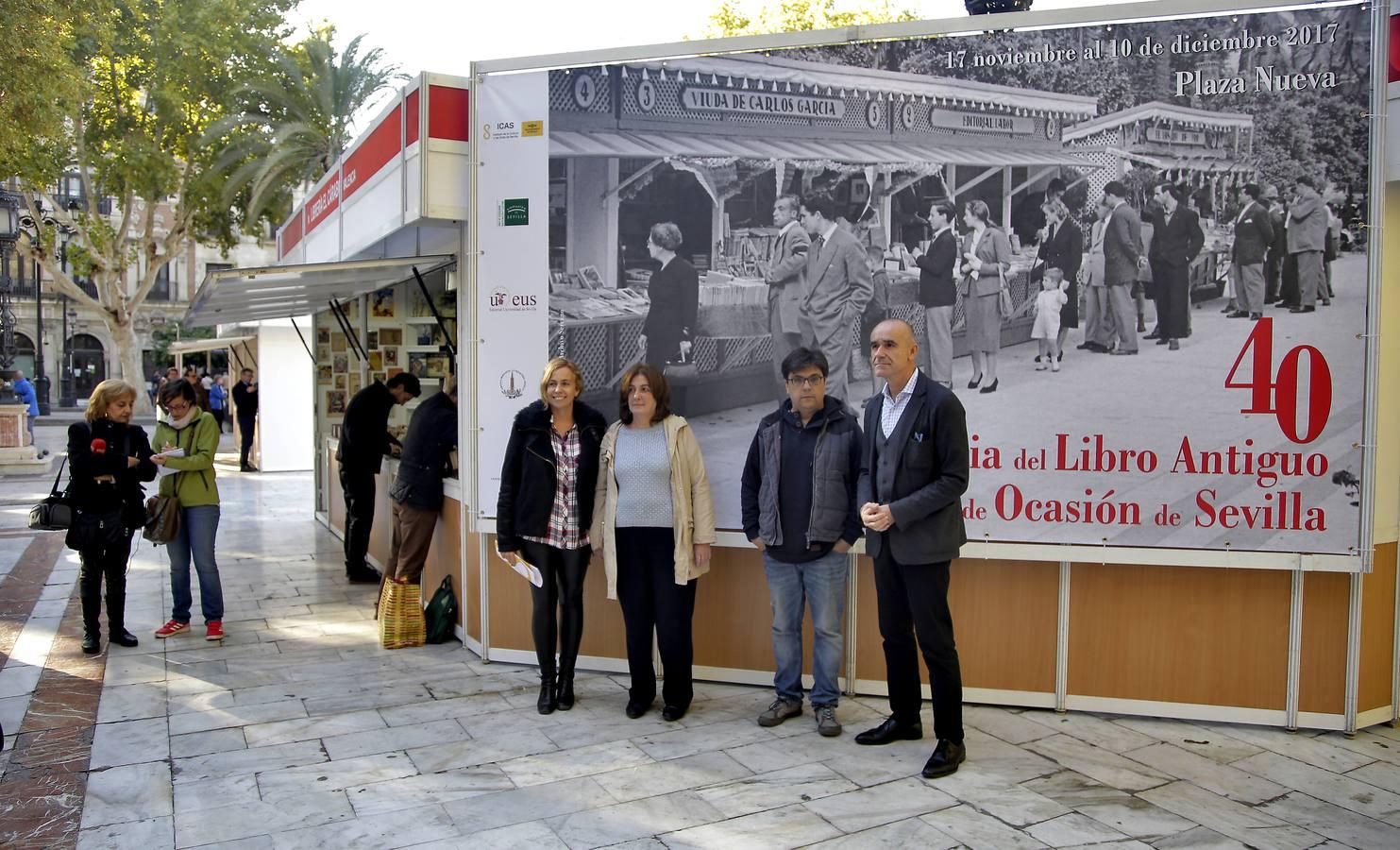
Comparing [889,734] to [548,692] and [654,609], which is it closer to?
[654,609]

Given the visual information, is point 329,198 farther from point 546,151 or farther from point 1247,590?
point 1247,590

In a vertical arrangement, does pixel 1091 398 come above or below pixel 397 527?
above

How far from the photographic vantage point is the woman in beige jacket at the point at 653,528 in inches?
198

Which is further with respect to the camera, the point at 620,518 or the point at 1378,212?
the point at 620,518

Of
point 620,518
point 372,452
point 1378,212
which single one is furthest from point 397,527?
point 1378,212

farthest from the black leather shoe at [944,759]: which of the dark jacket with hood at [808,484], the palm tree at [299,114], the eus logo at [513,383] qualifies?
the palm tree at [299,114]

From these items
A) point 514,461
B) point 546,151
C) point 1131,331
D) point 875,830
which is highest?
point 546,151

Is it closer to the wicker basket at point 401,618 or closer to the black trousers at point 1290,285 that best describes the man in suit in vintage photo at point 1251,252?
the black trousers at point 1290,285

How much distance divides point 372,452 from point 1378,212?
6578 mm

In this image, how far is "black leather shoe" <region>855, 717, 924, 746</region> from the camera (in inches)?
183

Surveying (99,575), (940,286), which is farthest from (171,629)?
(940,286)

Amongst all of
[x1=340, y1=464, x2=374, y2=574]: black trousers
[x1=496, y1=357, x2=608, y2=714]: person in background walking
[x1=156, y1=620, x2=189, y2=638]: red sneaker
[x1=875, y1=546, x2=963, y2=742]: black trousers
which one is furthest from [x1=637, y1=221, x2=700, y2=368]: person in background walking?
[x1=340, y1=464, x2=374, y2=574]: black trousers

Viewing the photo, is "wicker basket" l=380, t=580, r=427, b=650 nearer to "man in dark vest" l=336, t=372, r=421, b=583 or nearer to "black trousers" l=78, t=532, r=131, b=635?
"black trousers" l=78, t=532, r=131, b=635

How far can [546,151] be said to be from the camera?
554cm
